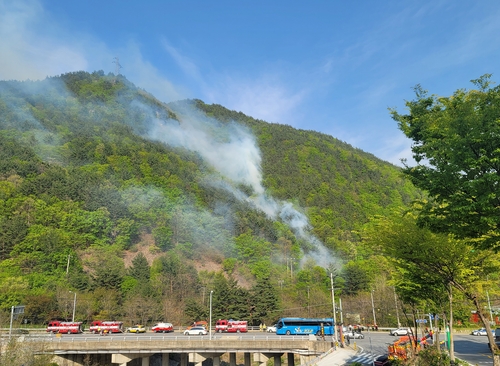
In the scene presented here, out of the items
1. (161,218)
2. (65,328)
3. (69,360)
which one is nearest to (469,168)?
(69,360)

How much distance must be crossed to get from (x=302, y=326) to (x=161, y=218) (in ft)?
225

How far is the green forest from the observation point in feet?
213

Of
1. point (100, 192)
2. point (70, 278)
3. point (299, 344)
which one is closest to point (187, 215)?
point (100, 192)

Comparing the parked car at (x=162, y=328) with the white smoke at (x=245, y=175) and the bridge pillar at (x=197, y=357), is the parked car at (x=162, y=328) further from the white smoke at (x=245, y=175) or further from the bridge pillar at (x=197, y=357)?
the white smoke at (x=245, y=175)

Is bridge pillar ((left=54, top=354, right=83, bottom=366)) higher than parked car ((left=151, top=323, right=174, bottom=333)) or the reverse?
the reverse

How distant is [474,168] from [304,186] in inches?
6089

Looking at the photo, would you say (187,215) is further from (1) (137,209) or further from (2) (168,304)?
(2) (168,304)

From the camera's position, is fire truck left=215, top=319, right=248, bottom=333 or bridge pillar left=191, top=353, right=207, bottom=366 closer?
bridge pillar left=191, top=353, right=207, bottom=366

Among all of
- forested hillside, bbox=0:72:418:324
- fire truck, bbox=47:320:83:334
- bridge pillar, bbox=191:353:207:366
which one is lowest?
bridge pillar, bbox=191:353:207:366

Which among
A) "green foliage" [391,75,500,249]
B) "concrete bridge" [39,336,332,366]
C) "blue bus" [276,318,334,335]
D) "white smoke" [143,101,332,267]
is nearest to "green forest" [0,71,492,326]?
"white smoke" [143,101,332,267]

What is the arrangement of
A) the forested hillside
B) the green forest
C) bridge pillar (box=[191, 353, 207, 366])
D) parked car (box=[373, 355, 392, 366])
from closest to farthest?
parked car (box=[373, 355, 392, 366]) → bridge pillar (box=[191, 353, 207, 366]) → the green forest → the forested hillside

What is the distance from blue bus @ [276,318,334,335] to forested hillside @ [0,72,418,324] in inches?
662

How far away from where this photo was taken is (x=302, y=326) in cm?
4772

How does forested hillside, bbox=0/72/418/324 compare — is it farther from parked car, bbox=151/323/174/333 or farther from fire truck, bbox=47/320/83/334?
fire truck, bbox=47/320/83/334
